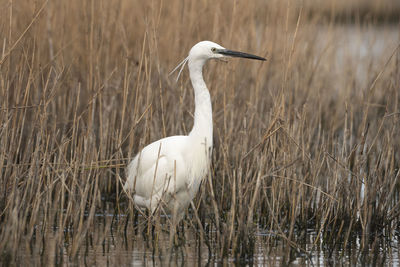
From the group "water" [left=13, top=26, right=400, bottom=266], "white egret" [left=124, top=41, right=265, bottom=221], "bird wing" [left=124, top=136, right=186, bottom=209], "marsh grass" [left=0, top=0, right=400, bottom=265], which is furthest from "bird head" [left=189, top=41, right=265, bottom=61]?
"water" [left=13, top=26, right=400, bottom=266]

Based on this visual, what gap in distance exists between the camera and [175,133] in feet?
17.5

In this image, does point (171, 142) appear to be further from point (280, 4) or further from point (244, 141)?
point (280, 4)

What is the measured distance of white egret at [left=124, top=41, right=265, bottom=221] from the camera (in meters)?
4.07

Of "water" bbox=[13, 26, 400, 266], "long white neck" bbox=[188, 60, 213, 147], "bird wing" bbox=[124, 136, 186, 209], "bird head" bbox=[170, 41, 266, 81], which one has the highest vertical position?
"bird head" bbox=[170, 41, 266, 81]

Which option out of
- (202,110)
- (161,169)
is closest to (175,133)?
(161,169)

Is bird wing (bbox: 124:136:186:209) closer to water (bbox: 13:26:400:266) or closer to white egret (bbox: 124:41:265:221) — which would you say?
white egret (bbox: 124:41:265:221)

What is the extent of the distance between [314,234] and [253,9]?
2478 millimetres

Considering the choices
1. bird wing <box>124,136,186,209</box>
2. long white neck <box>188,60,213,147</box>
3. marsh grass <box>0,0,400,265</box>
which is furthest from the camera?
bird wing <box>124,136,186,209</box>

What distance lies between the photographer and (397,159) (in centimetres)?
550

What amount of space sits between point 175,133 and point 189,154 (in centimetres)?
115

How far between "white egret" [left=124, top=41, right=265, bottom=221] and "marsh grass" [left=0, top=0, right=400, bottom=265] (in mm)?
149

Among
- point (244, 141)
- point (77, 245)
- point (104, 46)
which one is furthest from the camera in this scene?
point (104, 46)

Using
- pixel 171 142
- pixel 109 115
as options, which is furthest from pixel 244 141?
pixel 109 115

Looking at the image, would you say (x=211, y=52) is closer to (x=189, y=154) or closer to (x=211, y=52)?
(x=211, y=52)
